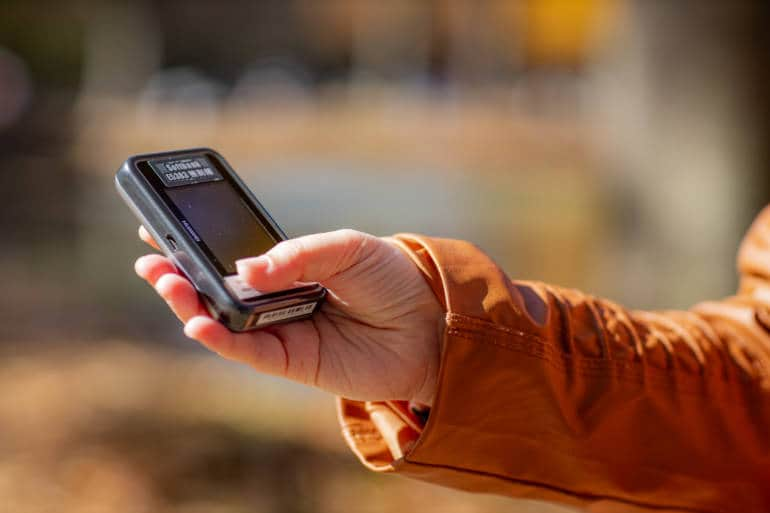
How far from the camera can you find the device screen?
1.55m

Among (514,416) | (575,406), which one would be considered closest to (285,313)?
(514,416)

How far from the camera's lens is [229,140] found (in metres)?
13.6

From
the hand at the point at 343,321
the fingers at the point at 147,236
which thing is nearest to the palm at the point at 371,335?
the hand at the point at 343,321

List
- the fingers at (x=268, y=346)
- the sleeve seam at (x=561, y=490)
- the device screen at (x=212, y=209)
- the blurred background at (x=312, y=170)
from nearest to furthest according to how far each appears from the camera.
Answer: the fingers at (x=268, y=346) → the device screen at (x=212, y=209) → the sleeve seam at (x=561, y=490) → the blurred background at (x=312, y=170)

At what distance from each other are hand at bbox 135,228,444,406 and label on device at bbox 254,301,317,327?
3 cm

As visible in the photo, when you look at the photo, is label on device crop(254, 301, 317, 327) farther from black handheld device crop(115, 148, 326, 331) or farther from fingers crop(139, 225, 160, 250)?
fingers crop(139, 225, 160, 250)

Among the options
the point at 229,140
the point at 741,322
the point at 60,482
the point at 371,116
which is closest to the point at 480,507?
the point at 60,482

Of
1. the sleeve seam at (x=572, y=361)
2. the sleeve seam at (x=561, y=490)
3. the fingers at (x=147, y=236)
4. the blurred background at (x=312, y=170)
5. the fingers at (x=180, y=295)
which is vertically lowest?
the blurred background at (x=312, y=170)

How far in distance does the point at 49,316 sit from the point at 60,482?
7.32 ft

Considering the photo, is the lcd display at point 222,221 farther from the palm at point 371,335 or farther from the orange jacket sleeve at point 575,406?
the orange jacket sleeve at point 575,406

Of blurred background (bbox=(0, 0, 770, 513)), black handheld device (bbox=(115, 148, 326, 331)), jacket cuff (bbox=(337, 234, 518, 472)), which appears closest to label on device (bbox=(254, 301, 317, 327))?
black handheld device (bbox=(115, 148, 326, 331))

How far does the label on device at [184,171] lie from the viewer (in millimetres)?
1615

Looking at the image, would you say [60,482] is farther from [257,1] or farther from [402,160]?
[257,1]

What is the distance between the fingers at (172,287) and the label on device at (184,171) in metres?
0.17
